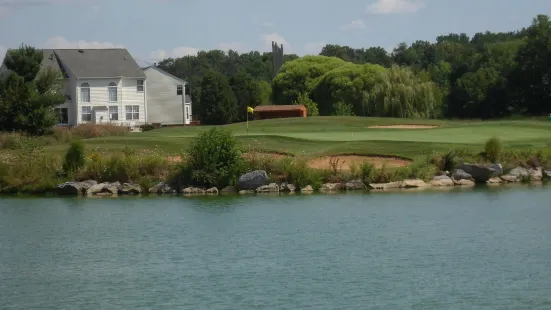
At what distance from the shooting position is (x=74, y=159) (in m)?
41.4

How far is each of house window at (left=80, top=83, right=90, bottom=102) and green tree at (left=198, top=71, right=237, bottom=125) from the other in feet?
58.9

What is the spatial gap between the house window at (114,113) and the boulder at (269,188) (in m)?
54.8

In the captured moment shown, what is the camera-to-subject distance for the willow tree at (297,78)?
341ft

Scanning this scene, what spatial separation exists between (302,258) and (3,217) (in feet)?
43.7

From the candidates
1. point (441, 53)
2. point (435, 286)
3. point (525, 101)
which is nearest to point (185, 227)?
point (435, 286)

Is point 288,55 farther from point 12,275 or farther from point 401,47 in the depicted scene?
point 12,275

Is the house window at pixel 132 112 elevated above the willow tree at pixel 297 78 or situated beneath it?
A: situated beneath

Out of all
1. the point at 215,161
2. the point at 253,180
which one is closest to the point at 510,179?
the point at 253,180

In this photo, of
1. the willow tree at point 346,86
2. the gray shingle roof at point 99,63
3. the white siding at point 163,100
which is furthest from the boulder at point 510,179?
the white siding at point 163,100

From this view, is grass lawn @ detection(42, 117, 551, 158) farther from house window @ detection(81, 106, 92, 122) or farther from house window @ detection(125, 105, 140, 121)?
house window @ detection(125, 105, 140, 121)

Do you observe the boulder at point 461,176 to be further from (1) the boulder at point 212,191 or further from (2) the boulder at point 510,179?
(1) the boulder at point 212,191

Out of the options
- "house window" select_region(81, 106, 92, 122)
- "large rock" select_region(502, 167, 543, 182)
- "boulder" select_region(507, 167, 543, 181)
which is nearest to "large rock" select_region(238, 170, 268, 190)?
"large rock" select_region(502, 167, 543, 182)

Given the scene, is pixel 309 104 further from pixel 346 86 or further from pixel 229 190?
pixel 229 190

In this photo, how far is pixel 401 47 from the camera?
181 meters
